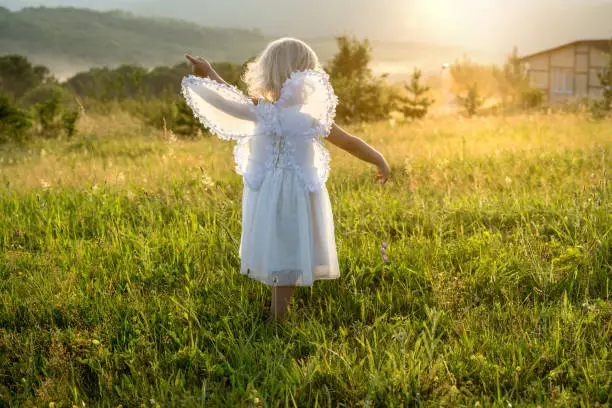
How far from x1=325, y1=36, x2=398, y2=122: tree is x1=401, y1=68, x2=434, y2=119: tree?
1384 millimetres

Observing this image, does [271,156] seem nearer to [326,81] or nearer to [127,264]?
[326,81]

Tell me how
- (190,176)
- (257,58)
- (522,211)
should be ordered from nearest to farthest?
(257,58), (522,211), (190,176)

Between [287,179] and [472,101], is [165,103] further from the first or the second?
[287,179]

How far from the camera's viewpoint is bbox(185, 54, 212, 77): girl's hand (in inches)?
141

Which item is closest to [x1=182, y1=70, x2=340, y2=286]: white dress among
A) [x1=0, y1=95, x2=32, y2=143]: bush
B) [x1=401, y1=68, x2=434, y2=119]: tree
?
[x1=0, y1=95, x2=32, y2=143]: bush

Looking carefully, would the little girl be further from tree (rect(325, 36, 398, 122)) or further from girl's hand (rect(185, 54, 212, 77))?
tree (rect(325, 36, 398, 122))

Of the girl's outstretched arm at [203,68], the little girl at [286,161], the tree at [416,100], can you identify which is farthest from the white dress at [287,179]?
the tree at [416,100]

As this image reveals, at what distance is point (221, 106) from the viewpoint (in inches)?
132

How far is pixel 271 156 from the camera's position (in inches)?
130

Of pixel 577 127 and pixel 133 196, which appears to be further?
pixel 577 127

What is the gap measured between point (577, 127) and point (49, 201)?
901 centimetres

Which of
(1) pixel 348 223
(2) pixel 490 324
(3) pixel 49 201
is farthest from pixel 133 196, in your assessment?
(2) pixel 490 324

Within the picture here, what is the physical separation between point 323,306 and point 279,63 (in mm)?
1502

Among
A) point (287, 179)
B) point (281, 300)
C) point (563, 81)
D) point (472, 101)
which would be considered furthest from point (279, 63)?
point (563, 81)
